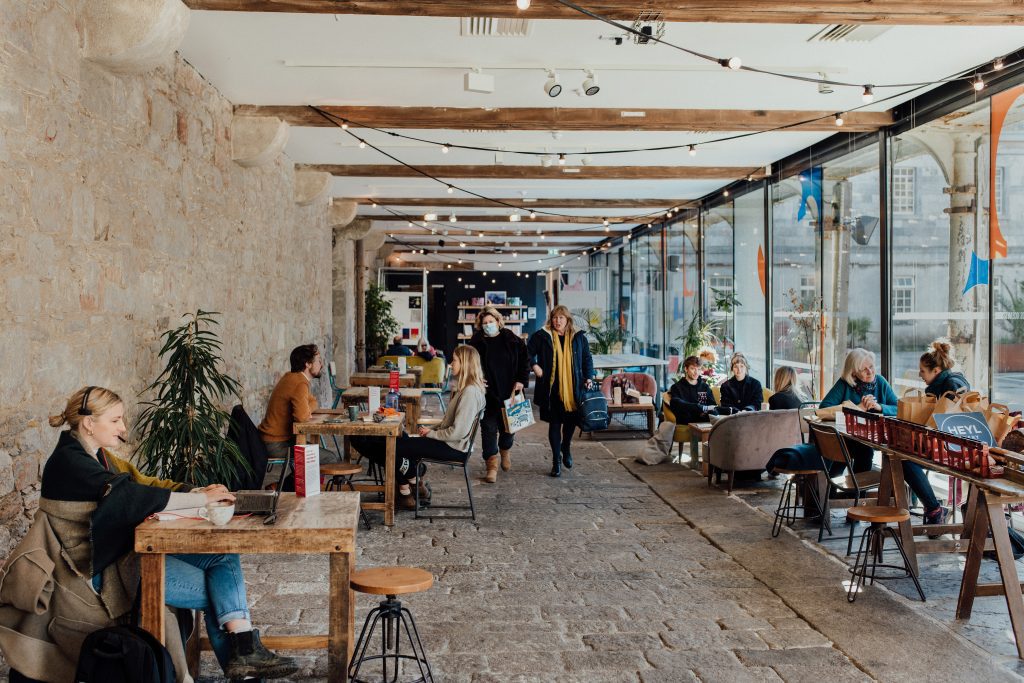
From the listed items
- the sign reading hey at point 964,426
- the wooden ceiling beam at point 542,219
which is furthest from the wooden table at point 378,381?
the sign reading hey at point 964,426

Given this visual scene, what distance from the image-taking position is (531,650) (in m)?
3.89

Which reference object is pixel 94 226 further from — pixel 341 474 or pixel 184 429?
pixel 341 474

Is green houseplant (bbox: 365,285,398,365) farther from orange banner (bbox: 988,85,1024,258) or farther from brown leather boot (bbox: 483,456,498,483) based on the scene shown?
orange banner (bbox: 988,85,1024,258)

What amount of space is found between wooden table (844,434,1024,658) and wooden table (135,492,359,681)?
2824 mm

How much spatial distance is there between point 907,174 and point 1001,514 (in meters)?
4.28

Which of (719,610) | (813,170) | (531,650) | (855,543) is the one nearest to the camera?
(531,650)

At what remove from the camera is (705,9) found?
14.8ft

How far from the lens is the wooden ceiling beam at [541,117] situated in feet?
24.0

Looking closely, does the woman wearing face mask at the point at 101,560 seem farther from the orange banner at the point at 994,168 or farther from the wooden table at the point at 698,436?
the orange banner at the point at 994,168

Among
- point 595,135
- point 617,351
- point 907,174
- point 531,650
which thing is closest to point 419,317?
point 617,351

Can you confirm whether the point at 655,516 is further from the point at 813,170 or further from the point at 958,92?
the point at 813,170

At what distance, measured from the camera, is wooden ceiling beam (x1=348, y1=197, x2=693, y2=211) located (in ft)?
42.2

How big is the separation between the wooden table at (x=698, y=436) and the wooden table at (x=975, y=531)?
2736 mm

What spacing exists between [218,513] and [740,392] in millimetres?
6458
